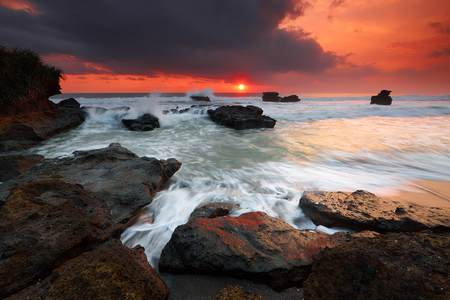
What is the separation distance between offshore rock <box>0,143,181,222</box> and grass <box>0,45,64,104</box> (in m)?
5.91

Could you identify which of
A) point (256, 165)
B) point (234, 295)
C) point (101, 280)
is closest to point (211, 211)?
point (234, 295)

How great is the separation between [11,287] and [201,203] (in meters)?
2.45

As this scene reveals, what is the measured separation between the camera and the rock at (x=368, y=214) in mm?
2344

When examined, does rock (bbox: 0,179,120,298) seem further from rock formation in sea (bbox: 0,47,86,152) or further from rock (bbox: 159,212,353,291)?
rock formation in sea (bbox: 0,47,86,152)

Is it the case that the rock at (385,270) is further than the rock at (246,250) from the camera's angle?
No

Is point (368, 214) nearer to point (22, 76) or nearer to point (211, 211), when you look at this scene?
point (211, 211)

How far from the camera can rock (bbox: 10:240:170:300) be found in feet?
3.69

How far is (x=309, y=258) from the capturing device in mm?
1828

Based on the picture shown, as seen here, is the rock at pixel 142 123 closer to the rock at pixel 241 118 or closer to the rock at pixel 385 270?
the rock at pixel 241 118

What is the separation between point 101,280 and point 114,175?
2726 millimetres

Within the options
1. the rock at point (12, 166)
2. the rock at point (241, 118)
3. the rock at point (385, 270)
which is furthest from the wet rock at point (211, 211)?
the rock at point (241, 118)

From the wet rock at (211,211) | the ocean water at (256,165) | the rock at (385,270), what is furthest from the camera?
the ocean water at (256,165)

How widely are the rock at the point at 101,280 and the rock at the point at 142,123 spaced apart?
10352 millimetres

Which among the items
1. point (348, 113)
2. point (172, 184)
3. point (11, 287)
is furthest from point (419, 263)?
point (348, 113)
